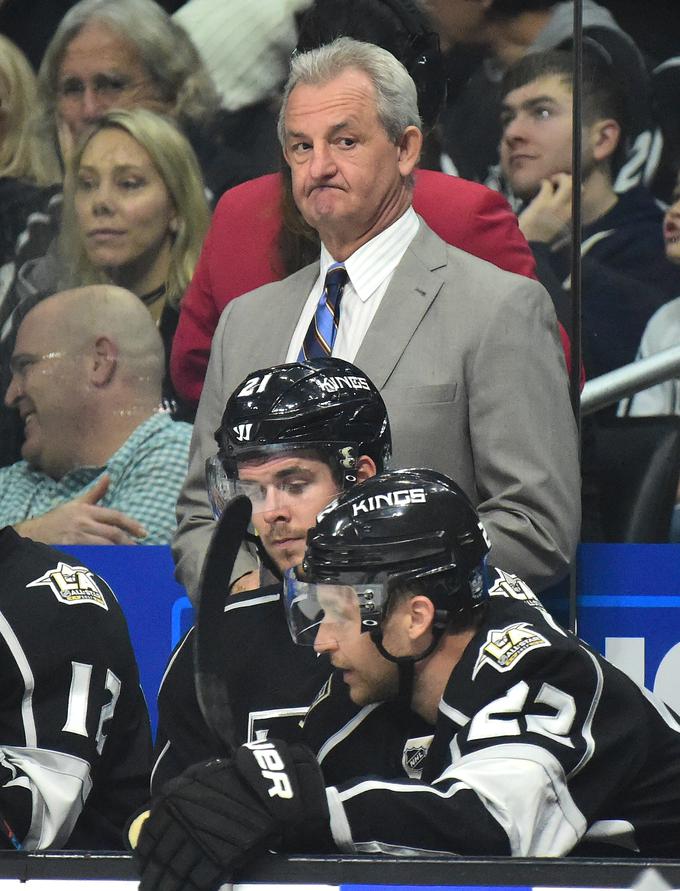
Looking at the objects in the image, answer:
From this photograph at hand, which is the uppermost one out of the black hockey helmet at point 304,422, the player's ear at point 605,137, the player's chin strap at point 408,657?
the player's ear at point 605,137

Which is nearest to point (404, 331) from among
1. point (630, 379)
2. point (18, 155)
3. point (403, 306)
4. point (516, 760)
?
point (403, 306)

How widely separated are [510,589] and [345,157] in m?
1.09

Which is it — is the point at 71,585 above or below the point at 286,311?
below

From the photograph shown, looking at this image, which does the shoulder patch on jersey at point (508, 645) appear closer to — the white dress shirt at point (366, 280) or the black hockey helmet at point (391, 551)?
the black hockey helmet at point (391, 551)

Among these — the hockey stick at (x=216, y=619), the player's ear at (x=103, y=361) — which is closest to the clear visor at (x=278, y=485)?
the hockey stick at (x=216, y=619)

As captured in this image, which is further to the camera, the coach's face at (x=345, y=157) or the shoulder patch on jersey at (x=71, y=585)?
the coach's face at (x=345, y=157)

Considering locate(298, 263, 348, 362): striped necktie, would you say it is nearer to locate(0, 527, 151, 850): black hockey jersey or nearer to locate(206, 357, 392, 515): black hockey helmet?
locate(206, 357, 392, 515): black hockey helmet

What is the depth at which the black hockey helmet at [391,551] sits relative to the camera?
2219 millimetres

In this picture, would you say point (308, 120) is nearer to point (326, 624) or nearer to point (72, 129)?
point (72, 129)

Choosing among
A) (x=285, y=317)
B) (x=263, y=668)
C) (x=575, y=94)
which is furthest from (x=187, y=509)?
(x=575, y=94)

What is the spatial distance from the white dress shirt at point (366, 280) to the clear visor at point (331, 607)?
98 cm

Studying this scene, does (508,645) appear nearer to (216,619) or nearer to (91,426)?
(216,619)

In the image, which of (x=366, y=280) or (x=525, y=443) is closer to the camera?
(x=525, y=443)

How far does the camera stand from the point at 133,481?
153 inches
